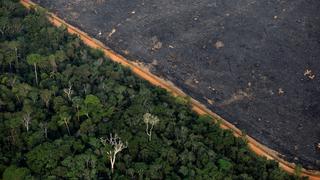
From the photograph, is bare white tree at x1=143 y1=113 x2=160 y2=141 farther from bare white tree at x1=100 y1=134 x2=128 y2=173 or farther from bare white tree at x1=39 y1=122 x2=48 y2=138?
bare white tree at x1=39 y1=122 x2=48 y2=138

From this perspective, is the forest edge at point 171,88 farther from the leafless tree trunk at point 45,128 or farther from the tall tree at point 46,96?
the leafless tree trunk at point 45,128

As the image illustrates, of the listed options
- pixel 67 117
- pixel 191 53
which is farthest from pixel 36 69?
pixel 191 53

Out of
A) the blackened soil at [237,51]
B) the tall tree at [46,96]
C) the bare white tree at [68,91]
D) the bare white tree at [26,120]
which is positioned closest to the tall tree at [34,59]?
the tall tree at [46,96]

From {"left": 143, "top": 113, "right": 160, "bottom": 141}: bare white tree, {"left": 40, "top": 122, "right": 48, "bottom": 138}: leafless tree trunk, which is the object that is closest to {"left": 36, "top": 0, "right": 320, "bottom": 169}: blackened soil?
{"left": 143, "top": 113, "right": 160, "bottom": 141}: bare white tree

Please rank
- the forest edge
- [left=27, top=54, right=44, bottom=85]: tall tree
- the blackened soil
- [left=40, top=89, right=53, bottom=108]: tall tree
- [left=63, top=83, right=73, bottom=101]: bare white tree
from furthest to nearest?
[left=27, top=54, right=44, bottom=85]: tall tree
the blackened soil
[left=63, top=83, right=73, bottom=101]: bare white tree
[left=40, top=89, right=53, bottom=108]: tall tree
the forest edge

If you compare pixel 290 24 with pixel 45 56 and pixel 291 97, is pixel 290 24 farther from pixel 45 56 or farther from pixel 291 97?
pixel 45 56
